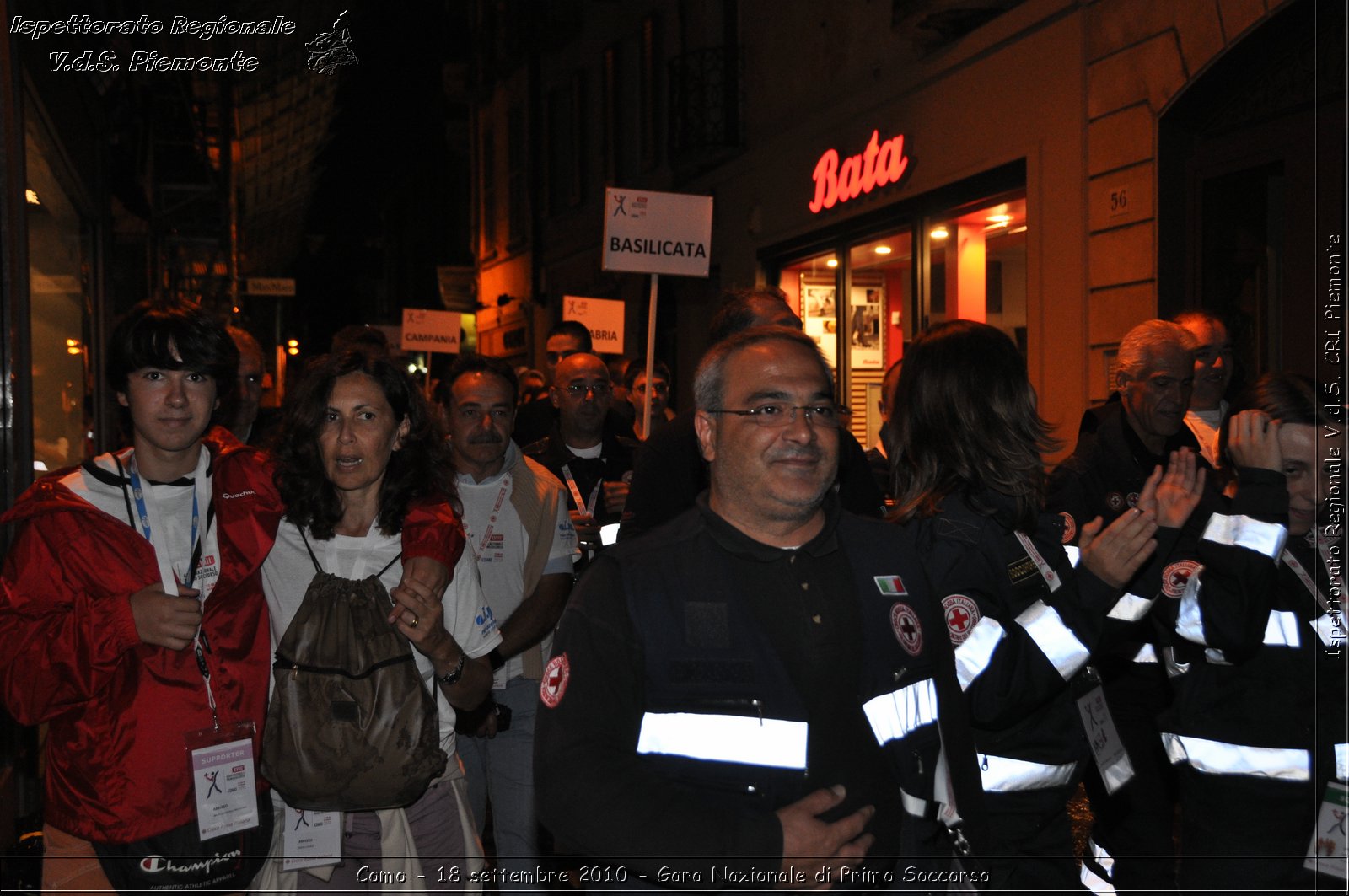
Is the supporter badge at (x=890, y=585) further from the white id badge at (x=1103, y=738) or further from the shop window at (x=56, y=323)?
the shop window at (x=56, y=323)

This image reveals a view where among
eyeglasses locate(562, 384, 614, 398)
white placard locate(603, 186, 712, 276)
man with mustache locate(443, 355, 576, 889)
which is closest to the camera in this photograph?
man with mustache locate(443, 355, 576, 889)

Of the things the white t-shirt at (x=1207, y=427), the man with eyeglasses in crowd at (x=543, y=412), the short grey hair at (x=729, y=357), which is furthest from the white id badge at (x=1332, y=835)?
the man with eyeglasses in crowd at (x=543, y=412)

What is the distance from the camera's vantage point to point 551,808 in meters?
2.36

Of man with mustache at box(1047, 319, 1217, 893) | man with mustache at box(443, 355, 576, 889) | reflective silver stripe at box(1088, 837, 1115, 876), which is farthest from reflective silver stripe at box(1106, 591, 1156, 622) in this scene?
man with mustache at box(443, 355, 576, 889)

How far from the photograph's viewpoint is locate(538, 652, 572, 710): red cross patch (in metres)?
2.41

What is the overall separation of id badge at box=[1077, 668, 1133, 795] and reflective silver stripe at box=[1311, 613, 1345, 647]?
0.68 metres

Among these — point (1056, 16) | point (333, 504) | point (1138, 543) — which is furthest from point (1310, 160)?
point (333, 504)

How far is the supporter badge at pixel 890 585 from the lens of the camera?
260 centimetres

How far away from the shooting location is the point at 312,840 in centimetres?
319

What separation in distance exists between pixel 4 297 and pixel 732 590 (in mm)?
4254

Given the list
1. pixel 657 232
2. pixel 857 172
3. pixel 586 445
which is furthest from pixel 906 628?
pixel 857 172

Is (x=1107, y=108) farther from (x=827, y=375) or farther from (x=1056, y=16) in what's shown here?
(x=827, y=375)

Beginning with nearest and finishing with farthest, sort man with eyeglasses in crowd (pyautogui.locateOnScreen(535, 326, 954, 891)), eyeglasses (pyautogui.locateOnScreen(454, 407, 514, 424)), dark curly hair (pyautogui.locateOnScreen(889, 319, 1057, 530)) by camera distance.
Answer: man with eyeglasses in crowd (pyautogui.locateOnScreen(535, 326, 954, 891)) < dark curly hair (pyautogui.locateOnScreen(889, 319, 1057, 530)) < eyeglasses (pyautogui.locateOnScreen(454, 407, 514, 424))

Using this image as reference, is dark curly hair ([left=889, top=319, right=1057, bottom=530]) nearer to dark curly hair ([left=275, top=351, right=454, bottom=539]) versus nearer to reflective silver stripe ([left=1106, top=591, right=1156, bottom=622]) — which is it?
reflective silver stripe ([left=1106, top=591, right=1156, bottom=622])
